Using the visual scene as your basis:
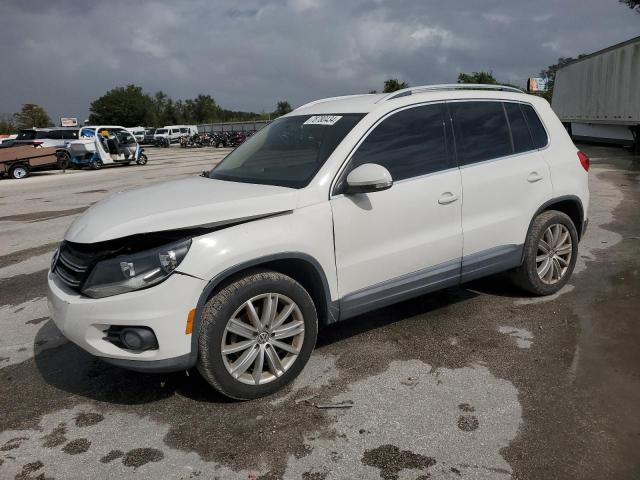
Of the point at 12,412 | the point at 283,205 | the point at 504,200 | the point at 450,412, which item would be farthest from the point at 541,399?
the point at 12,412

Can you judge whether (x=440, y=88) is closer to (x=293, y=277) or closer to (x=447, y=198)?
(x=447, y=198)

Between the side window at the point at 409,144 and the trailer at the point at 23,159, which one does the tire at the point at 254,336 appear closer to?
the side window at the point at 409,144

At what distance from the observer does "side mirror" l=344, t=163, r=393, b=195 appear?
3.26 meters

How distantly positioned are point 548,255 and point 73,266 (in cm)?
377

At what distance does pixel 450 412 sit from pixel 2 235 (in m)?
8.41

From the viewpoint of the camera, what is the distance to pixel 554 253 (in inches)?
186

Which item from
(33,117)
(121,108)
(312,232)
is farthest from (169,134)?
(312,232)

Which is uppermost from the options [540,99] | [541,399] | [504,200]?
[540,99]

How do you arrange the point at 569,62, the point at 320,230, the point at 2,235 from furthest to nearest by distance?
the point at 569,62, the point at 2,235, the point at 320,230

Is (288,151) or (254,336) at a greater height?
(288,151)

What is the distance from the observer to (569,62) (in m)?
25.3

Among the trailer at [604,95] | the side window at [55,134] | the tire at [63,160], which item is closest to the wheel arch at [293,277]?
the trailer at [604,95]

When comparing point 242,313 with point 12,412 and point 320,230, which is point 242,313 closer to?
point 320,230

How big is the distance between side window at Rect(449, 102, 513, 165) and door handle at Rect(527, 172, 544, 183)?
0.85 ft
